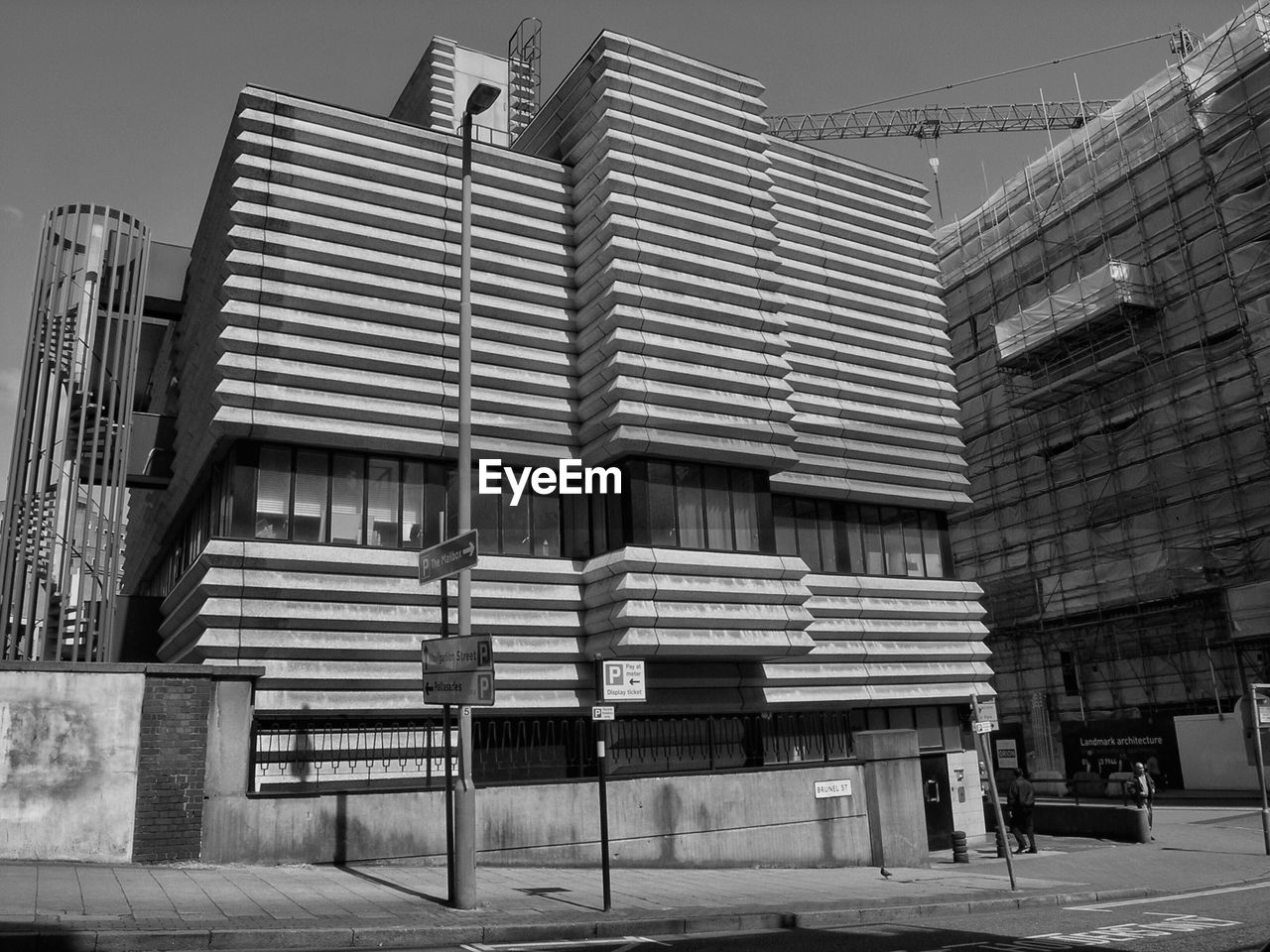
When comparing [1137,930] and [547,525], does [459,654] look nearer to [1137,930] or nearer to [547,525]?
[1137,930]

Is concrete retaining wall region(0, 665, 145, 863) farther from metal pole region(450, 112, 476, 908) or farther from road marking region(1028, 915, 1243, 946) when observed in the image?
road marking region(1028, 915, 1243, 946)

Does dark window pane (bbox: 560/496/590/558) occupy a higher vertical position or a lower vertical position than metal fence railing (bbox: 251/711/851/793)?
higher

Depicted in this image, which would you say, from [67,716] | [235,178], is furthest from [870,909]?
[235,178]

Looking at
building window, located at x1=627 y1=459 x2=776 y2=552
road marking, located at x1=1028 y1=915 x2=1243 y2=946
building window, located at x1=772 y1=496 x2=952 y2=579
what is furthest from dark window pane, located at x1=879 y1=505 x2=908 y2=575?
road marking, located at x1=1028 y1=915 x2=1243 y2=946

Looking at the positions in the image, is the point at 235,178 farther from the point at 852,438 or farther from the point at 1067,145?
the point at 1067,145

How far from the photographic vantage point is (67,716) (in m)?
15.4

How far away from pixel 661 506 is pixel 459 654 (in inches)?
392

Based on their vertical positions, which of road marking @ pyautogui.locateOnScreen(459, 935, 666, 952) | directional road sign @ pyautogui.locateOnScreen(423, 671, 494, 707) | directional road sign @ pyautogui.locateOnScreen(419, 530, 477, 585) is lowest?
road marking @ pyautogui.locateOnScreen(459, 935, 666, 952)

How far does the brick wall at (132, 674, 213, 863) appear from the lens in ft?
50.7

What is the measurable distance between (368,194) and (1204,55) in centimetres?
4149

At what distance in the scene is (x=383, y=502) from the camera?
74.5 feet

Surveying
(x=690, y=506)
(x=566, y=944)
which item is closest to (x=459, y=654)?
(x=566, y=944)

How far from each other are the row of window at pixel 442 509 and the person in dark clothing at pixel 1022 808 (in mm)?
7583

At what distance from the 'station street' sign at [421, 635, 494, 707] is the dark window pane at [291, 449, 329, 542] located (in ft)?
25.3
